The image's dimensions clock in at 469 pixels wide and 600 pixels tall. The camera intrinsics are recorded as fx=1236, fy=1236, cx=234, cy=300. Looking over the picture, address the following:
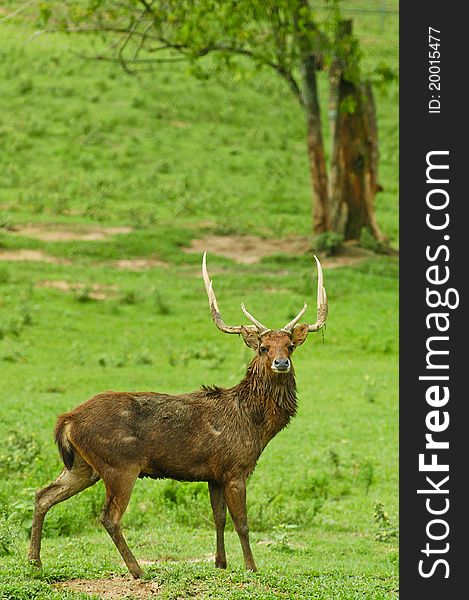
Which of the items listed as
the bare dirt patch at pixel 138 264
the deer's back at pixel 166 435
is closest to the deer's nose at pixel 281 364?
the deer's back at pixel 166 435

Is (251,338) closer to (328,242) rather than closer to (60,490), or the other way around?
(60,490)

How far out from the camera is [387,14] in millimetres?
40719

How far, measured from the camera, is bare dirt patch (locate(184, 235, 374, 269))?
24.7 m

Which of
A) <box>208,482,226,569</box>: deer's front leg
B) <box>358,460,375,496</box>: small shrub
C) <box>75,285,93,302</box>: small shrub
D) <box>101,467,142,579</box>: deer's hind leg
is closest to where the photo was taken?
<box>101,467,142,579</box>: deer's hind leg

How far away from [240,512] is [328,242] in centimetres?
1598

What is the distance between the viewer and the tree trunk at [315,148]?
24125 mm

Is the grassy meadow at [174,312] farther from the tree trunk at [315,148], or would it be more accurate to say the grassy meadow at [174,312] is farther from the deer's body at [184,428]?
the tree trunk at [315,148]

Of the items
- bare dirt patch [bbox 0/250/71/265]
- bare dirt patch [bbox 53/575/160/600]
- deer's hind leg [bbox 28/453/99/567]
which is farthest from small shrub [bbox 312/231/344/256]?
bare dirt patch [bbox 53/575/160/600]

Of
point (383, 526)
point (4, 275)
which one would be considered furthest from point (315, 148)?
point (383, 526)

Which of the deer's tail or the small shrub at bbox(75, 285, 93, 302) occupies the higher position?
the small shrub at bbox(75, 285, 93, 302)

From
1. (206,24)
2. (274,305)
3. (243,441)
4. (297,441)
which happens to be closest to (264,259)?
(274,305)

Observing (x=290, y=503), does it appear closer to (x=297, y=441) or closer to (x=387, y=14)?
(x=297, y=441)

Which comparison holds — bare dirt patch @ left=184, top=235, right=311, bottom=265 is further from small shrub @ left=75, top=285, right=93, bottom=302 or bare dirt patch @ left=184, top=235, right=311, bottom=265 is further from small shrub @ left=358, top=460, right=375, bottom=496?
small shrub @ left=358, top=460, right=375, bottom=496

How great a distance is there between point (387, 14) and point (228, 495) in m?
33.9
